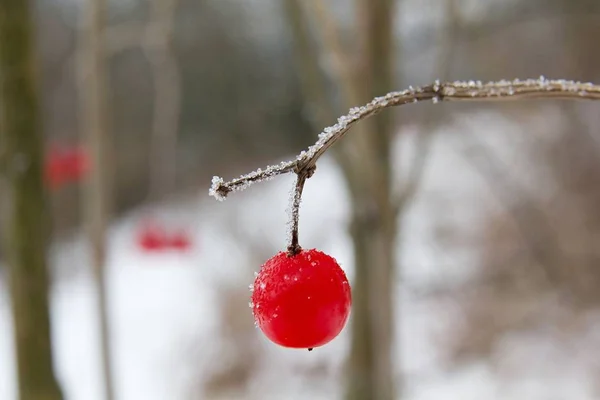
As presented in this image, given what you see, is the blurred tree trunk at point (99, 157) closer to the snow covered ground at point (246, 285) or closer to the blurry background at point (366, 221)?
the blurry background at point (366, 221)

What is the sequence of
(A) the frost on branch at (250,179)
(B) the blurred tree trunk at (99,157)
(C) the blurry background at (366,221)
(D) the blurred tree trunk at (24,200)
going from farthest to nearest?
(B) the blurred tree trunk at (99,157) → (C) the blurry background at (366,221) → (D) the blurred tree trunk at (24,200) → (A) the frost on branch at (250,179)

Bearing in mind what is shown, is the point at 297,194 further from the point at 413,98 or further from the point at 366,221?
the point at 366,221

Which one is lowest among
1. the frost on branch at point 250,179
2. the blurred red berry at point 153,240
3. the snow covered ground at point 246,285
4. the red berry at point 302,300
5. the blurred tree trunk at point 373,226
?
the red berry at point 302,300

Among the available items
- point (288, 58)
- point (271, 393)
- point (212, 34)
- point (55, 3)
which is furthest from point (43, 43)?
point (271, 393)

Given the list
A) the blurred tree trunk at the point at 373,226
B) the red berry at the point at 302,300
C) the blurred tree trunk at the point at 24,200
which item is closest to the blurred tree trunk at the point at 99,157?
the blurred tree trunk at the point at 24,200

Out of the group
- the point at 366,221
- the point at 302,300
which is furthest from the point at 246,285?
the point at 302,300

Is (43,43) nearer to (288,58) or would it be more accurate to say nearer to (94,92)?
(288,58)

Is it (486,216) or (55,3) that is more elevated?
(55,3)
